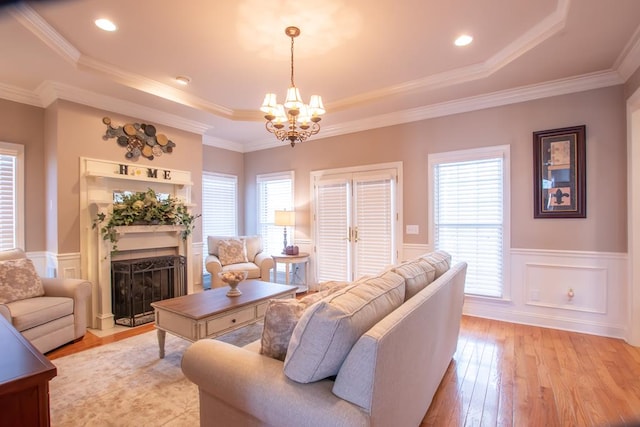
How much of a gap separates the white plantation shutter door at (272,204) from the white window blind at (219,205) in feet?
1.70

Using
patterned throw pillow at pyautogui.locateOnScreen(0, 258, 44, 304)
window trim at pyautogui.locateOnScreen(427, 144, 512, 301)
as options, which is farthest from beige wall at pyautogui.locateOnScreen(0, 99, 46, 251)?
window trim at pyautogui.locateOnScreen(427, 144, 512, 301)

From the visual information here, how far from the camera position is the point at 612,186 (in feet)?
10.7

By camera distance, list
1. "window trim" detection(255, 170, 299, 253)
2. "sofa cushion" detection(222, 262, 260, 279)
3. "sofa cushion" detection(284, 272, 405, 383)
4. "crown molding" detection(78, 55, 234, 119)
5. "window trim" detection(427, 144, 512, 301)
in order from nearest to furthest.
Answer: "sofa cushion" detection(284, 272, 405, 383) → "crown molding" detection(78, 55, 234, 119) → "window trim" detection(427, 144, 512, 301) → "sofa cushion" detection(222, 262, 260, 279) → "window trim" detection(255, 170, 299, 253)

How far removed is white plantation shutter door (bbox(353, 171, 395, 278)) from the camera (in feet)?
15.0

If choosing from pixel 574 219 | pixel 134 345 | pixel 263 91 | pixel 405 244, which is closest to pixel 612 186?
pixel 574 219

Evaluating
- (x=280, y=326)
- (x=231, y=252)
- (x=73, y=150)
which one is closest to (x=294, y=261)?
(x=231, y=252)

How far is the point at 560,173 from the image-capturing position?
3.47 meters

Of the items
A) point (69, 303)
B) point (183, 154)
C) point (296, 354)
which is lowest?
point (69, 303)

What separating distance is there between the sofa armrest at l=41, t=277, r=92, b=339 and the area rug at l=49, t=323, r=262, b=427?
14.4 inches

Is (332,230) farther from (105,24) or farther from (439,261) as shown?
(105,24)

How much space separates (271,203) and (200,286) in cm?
194

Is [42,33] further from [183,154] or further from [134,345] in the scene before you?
[134,345]

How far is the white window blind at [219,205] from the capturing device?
5.61 meters

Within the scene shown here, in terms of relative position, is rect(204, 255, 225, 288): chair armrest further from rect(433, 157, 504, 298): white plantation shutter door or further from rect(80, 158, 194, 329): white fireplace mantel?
rect(433, 157, 504, 298): white plantation shutter door
